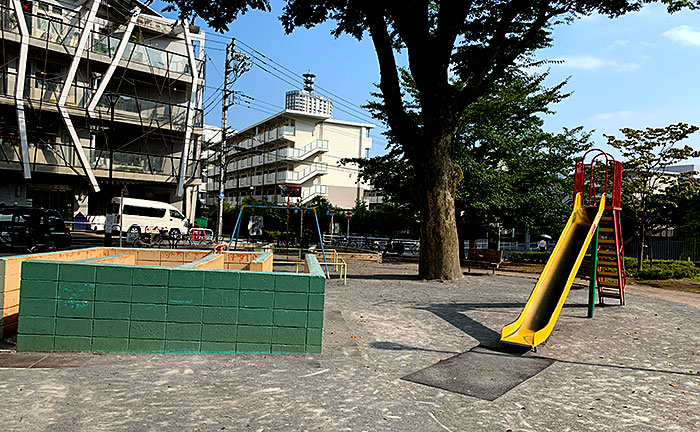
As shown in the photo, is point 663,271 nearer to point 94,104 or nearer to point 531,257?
point 531,257

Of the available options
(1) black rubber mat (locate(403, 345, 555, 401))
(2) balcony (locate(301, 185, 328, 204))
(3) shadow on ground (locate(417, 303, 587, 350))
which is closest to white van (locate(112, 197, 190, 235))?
(3) shadow on ground (locate(417, 303, 587, 350))

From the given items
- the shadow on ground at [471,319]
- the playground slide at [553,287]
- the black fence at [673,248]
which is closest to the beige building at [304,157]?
the black fence at [673,248]

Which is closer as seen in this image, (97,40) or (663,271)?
(663,271)

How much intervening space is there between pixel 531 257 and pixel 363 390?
24.6m

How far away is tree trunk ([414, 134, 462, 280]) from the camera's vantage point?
14664 mm

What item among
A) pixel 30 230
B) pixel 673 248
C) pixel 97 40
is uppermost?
pixel 97 40

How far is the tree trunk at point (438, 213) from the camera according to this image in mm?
14664

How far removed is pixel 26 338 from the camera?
5.78 metres

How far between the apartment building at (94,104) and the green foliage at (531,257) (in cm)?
1996

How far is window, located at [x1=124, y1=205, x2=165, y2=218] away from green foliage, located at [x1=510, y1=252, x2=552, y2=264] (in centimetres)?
2004

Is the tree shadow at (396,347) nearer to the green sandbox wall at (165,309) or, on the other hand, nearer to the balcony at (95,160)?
the green sandbox wall at (165,309)

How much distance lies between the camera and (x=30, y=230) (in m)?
17.4

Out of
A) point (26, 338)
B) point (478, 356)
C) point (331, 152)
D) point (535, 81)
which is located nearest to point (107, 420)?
point (26, 338)

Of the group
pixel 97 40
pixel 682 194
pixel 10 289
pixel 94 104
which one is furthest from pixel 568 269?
pixel 97 40
